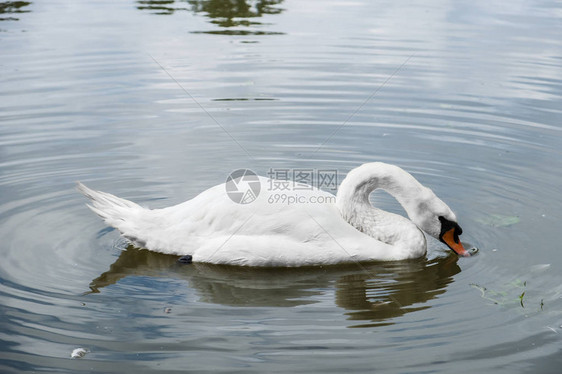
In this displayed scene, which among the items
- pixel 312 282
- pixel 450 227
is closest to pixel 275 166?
pixel 450 227

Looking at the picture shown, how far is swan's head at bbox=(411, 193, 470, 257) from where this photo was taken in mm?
7707

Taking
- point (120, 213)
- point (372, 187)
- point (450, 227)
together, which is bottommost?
point (450, 227)

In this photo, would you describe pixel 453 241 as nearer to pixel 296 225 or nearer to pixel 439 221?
pixel 439 221

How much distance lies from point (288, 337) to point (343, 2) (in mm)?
17491

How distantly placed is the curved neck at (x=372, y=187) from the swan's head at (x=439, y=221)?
6cm

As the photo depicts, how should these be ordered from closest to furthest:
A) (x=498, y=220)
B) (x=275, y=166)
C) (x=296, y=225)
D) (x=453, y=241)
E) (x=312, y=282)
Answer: (x=312, y=282) → (x=296, y=225) → (x=453, y=241) → (x=498, y=220) → (x=275, y=166)

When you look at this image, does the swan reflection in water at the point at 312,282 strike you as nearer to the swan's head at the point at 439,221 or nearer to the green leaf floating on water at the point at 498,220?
the swan's head at the point at 439,221

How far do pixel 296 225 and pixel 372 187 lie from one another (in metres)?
1.04

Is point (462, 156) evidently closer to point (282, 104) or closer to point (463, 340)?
point (282, 104)

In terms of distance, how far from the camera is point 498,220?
8.36 meters

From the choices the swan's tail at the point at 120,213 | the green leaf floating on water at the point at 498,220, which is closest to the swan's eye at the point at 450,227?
the green leaf floating on water at the point at 498,220

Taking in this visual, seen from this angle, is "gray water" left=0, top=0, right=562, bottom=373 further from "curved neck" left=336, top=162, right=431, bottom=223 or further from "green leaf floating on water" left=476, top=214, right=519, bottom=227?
"curved neck" left=336, top=162, right=431, bottom=223

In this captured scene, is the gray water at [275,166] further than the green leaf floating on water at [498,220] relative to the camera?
No

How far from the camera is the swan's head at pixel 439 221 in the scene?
771cm
